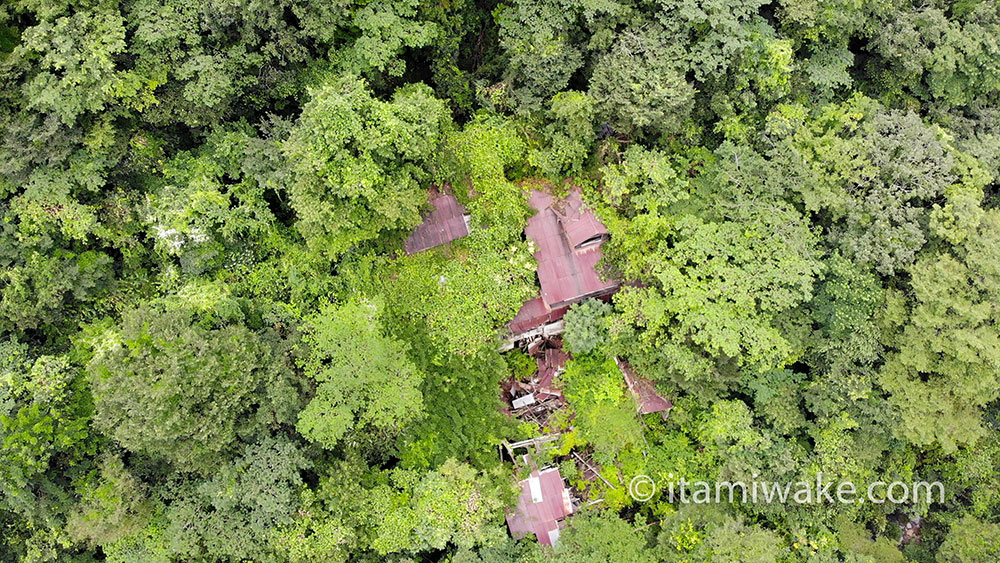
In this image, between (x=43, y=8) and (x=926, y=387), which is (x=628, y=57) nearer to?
(x=926, y=387)

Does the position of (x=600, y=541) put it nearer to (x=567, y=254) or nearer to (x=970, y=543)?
(x=567, y=254)

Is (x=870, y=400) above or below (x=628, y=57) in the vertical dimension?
below

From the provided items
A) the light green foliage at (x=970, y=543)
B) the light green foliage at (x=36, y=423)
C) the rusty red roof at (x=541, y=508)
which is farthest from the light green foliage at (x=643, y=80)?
the light green foliage at (x=36, y=423)

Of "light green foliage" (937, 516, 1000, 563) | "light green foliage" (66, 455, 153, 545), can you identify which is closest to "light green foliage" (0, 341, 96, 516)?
"light green foliage" (66, 455, 153, 545)

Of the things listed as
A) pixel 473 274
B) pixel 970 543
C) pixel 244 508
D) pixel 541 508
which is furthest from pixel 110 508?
pixel 970 543

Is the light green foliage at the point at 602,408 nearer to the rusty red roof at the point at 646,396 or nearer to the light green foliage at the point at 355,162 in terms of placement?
the rusty red roof at the point at 646,396

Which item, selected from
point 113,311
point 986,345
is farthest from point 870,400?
point 113,311
